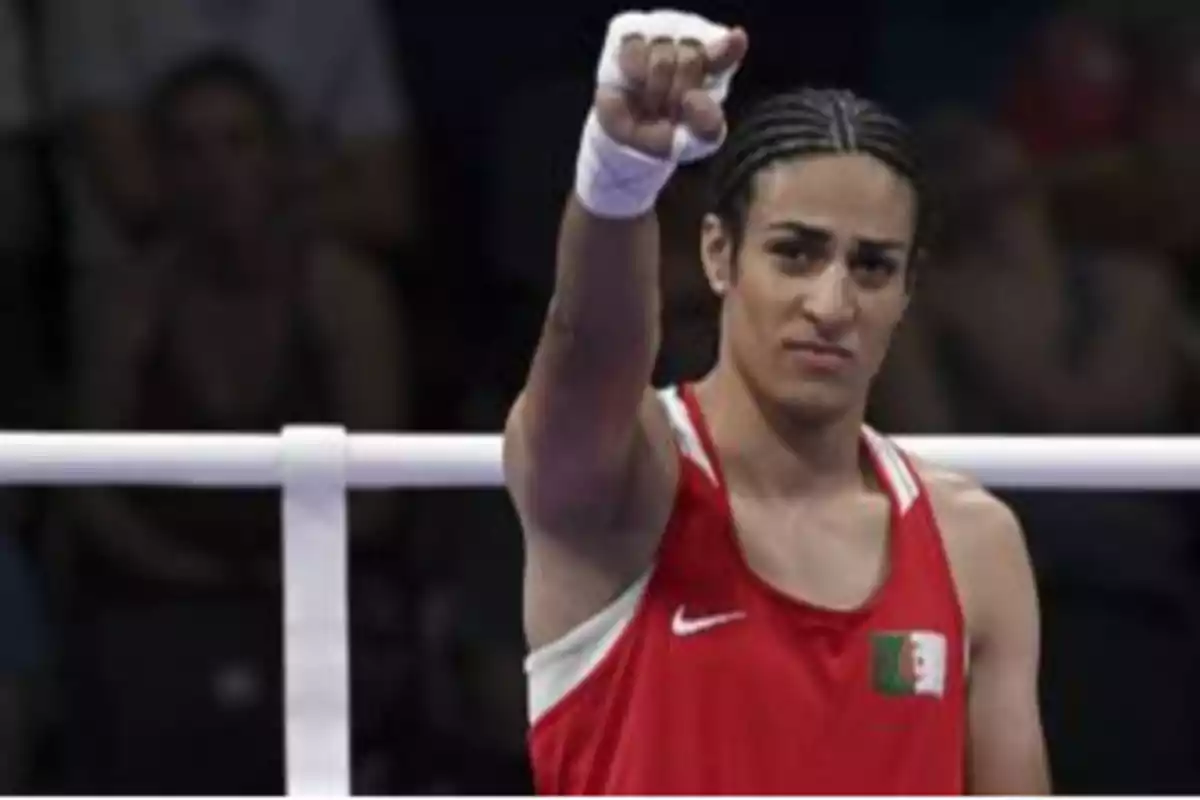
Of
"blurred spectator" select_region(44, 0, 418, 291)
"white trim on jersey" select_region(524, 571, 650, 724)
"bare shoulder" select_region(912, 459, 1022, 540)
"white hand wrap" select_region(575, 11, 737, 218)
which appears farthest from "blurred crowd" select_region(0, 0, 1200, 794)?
"white hand wrap" select_region(575, 11, 737, 218)

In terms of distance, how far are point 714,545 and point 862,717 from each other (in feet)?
0.51

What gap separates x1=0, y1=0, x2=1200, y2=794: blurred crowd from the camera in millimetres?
3734

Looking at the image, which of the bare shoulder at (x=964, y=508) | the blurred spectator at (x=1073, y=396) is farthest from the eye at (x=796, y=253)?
the blurred spectator at (x=1073, y=396)

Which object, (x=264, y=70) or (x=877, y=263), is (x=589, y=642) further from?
(x=264, y=70)

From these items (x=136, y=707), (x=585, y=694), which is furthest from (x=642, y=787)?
(x=136, y=707)

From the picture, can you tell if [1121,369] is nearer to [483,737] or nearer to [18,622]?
[483,737]

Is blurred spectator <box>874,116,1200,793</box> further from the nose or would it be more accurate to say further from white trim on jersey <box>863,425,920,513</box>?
the nose

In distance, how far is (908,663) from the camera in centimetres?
223

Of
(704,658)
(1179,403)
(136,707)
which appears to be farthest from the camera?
(1179,403)

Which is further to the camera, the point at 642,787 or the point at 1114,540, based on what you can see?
the point at 1114,540

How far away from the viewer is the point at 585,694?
2.22 metres

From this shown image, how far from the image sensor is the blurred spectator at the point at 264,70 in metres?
3.81

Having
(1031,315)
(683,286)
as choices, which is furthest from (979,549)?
(1031,315)

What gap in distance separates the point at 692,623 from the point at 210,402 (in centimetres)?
168
